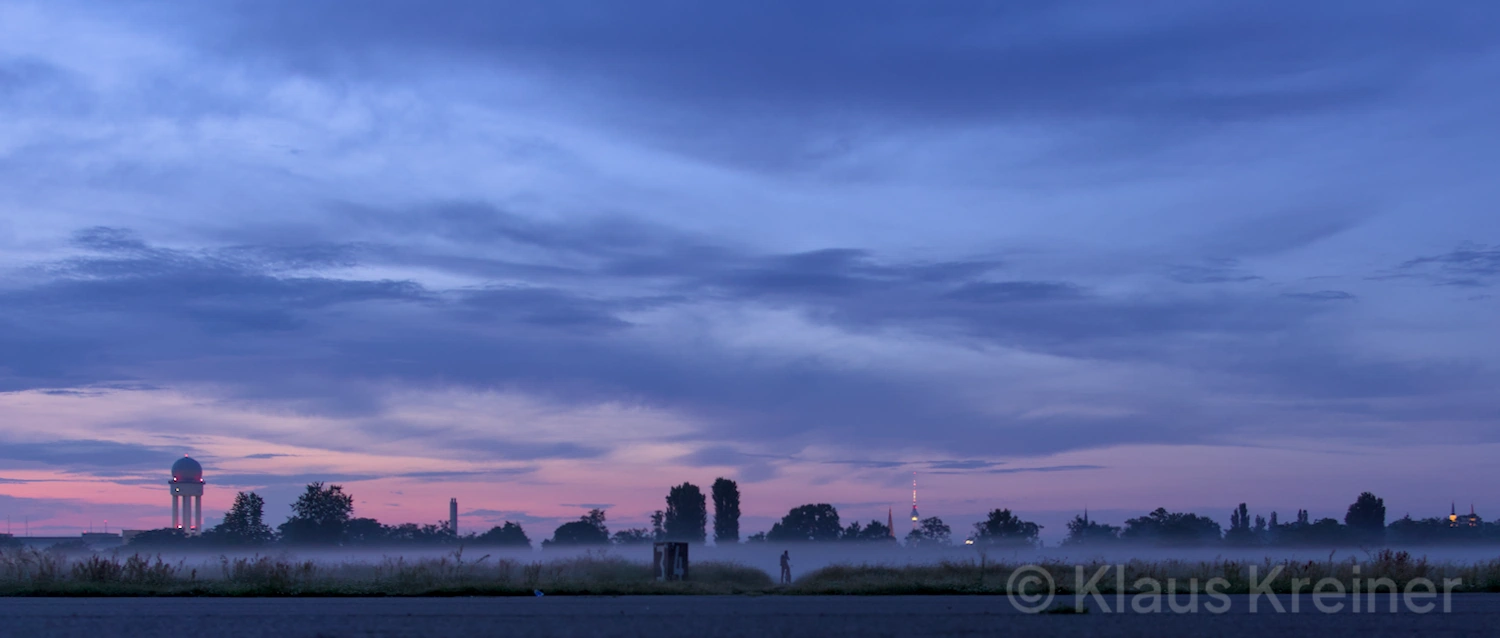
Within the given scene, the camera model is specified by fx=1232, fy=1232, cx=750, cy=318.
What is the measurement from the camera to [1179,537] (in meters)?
163

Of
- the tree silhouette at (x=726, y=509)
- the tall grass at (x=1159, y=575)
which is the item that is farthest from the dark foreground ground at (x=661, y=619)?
the tree silhouette at (x=726, y=509)

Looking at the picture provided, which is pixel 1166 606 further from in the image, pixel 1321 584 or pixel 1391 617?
pixel 1321 584

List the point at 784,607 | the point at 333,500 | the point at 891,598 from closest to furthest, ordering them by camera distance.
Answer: the point at 784,607
the point at 891,598
the point at 333,500

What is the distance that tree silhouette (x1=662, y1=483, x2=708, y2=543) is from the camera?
481 feet

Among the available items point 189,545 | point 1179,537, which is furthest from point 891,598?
point 1179,537

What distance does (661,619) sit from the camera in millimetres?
17750

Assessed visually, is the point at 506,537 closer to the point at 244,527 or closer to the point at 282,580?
the point at 244,527

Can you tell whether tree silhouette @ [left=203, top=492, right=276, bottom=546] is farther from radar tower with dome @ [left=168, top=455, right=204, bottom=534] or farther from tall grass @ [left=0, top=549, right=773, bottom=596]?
tall grass @ [left=0, top=549, right=773, bottom=596]

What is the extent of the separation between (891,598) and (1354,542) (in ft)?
455

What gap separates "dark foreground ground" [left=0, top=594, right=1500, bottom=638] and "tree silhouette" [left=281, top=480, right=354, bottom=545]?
A: 4503 inches

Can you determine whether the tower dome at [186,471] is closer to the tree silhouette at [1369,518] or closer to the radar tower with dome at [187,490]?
the radar tower with dome at [187,490]
